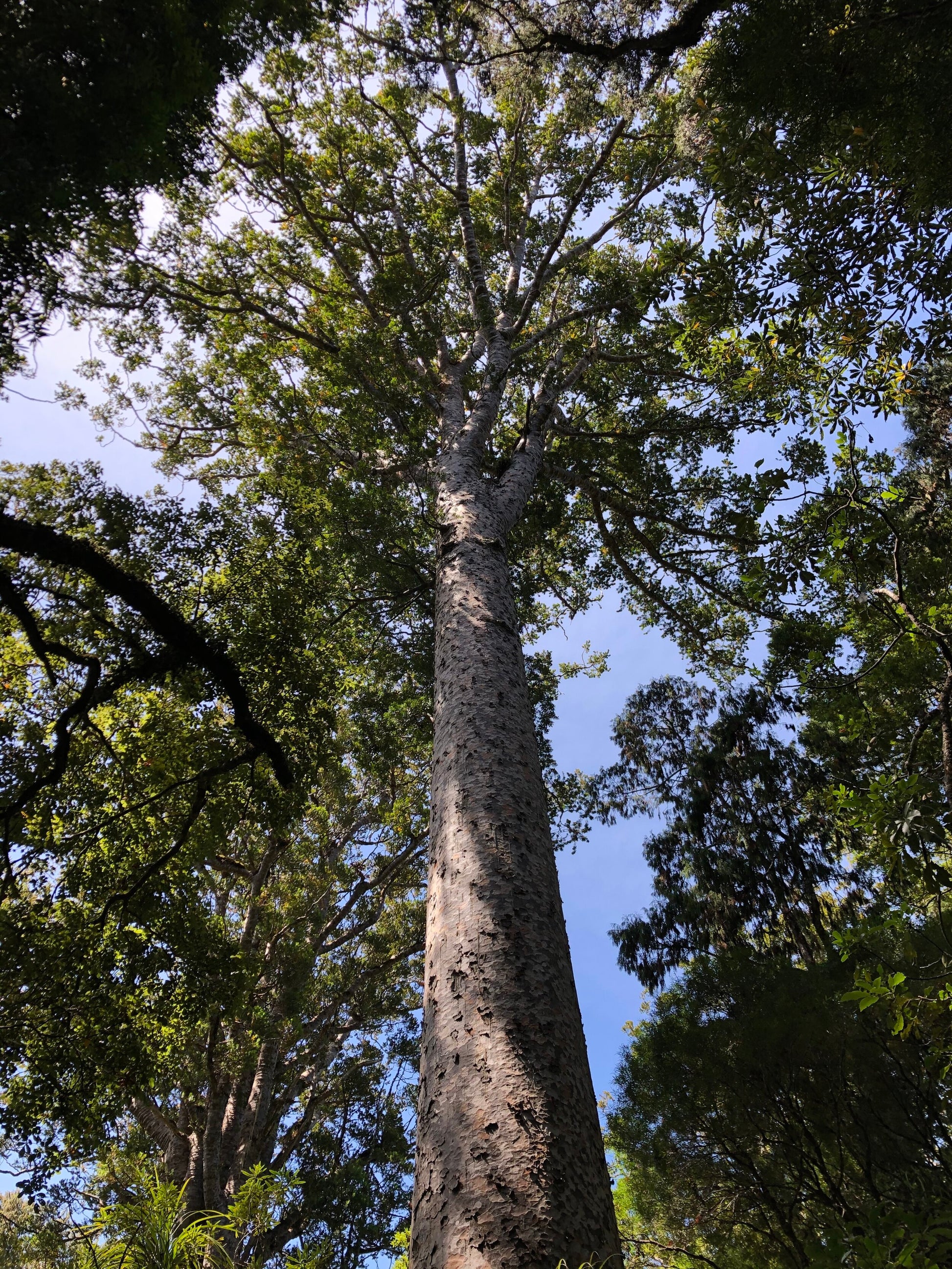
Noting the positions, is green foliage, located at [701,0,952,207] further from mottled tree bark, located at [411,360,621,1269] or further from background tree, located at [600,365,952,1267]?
mottled tree bark, located at [411,360,621,1269]

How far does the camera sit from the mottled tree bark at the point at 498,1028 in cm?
146

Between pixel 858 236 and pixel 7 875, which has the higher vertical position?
pixel 858 236

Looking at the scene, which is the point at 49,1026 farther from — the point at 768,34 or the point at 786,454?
the point at 786,454

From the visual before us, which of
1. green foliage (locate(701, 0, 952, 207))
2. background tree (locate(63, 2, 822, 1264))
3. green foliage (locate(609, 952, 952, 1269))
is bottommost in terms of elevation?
green foliage (locate(609, 952, 952, 1269))

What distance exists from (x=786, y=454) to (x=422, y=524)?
4309 millimetres

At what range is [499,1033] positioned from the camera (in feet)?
5.95

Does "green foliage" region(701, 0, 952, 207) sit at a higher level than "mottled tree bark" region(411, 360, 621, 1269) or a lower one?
higher

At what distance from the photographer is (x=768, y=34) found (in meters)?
3.19

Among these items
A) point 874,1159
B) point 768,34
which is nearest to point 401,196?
point 768,34

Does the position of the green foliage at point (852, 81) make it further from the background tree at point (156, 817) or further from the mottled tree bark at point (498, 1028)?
the background tree at point (156, 817)

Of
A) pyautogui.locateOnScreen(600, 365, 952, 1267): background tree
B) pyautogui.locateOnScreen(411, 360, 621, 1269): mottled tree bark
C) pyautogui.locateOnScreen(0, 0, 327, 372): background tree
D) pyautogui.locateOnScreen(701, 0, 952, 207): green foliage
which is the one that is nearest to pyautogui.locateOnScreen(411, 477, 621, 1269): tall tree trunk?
pyautogui.locateOnScreen(411, 360, 621, 1269): mottled tree bark

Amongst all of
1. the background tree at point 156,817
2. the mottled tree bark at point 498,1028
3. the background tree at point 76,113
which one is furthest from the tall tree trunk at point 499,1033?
the background tree at point 76,113

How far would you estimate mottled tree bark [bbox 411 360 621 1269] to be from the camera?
4.78ft

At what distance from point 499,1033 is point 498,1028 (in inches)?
0.5
